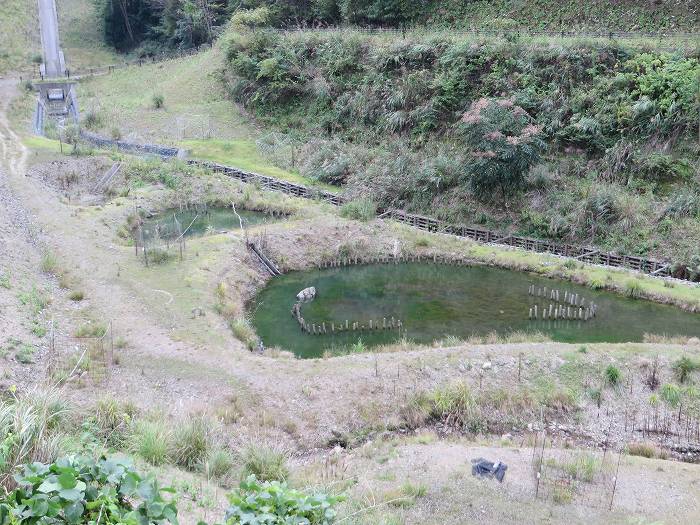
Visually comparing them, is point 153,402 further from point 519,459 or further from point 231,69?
point 231,69

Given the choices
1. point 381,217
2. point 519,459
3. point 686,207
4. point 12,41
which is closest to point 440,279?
point 381,217

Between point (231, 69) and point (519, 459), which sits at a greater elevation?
point (231, 69)

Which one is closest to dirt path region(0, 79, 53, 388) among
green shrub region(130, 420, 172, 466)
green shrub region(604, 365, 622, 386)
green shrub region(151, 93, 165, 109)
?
green shrub region(130, 420, 172, 466)

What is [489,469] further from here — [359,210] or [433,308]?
[359,210]

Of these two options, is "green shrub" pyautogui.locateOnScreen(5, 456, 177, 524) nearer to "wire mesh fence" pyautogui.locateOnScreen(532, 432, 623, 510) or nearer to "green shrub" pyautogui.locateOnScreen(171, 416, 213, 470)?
"green shrub" pyautogui.locateOnScreen(171, 416, 213, 470)

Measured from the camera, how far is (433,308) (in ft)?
87.9

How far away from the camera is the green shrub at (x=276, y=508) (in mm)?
7199

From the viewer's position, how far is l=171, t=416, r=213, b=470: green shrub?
1273cm

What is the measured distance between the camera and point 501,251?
104 ft

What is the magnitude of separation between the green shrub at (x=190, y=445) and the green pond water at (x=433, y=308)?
9.53 meters

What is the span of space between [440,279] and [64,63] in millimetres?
52495

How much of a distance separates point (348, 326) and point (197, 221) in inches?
562

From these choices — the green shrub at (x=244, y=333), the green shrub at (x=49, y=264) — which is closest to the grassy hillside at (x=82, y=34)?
the green shrub at (x=49, y=264)

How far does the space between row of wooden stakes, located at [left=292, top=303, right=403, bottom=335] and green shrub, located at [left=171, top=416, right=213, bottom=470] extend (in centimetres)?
1140
